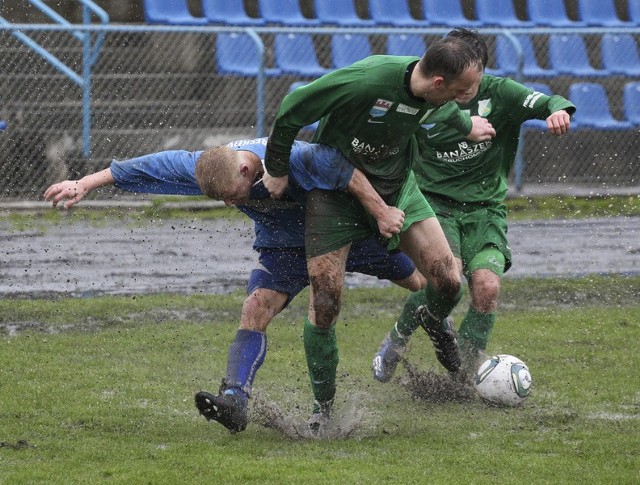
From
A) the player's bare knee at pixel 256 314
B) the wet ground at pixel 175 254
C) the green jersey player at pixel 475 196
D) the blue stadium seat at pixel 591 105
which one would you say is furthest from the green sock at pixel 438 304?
the blue stadium seat at pixel 591 105

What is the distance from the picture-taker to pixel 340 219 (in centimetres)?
593

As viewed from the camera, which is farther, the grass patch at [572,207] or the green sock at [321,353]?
the grass patch at [572,207]

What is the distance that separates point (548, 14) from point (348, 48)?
13.0ft

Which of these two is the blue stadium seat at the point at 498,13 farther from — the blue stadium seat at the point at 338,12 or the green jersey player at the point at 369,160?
the green jersey player at the point at 369,160

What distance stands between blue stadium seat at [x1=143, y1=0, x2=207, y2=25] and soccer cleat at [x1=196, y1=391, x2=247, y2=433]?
10.1 metres

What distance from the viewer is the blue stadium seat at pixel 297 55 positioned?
578 inches

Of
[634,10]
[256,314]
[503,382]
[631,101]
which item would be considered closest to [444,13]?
[631,101]

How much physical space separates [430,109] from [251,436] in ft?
6.15

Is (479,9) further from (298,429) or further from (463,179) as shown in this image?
(298,429)

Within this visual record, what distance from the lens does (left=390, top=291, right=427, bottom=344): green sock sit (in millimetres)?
6962

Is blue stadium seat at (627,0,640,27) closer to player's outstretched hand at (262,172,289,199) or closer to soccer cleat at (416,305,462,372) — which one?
soccer cleat at (416,305,462,372)

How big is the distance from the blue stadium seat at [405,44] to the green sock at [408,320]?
8.08m

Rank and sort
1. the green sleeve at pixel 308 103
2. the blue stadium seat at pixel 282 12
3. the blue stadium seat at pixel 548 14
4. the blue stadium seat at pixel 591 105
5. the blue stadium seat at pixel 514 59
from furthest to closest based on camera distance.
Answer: the blue stadium seat at pixel 548 14, the blue stadium seat at pixel 282 12, the blue stadium seat at pixel 591 105, the blue stadium seat at pixel 514 59, the green sleeve at pixel 308 103

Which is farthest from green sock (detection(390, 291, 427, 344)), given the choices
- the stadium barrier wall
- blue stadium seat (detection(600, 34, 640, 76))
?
blue stadium seat (detection(600, 34, 640, 76))
